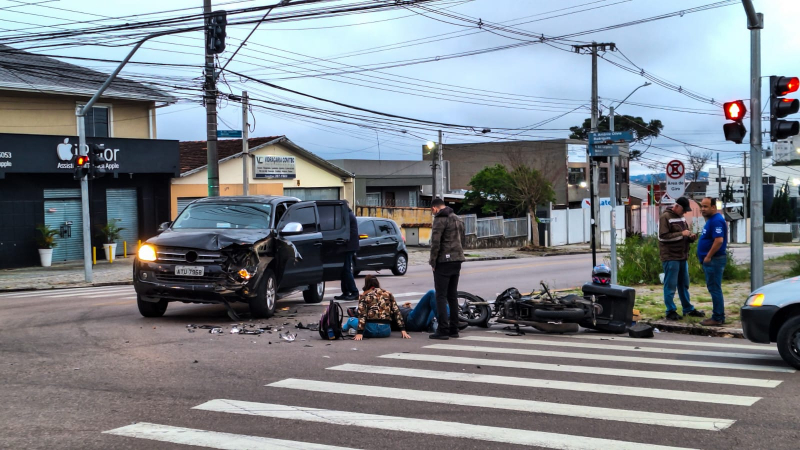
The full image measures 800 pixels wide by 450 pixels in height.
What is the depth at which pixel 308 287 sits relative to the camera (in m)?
15.2

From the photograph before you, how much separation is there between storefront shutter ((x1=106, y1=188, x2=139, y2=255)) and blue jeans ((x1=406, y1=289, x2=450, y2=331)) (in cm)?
2275

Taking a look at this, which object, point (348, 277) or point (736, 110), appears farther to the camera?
point (348, 277)

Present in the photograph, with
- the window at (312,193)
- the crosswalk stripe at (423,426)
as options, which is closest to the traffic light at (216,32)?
the crosswalk stripe at (423,426)

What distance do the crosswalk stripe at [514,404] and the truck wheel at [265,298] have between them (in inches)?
184

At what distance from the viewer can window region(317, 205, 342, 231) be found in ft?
50.1

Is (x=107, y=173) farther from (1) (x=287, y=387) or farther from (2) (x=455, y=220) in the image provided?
(1) (x=287, y=387)

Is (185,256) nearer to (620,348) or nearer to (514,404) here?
(620,348)

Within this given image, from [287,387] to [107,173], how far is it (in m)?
25.3

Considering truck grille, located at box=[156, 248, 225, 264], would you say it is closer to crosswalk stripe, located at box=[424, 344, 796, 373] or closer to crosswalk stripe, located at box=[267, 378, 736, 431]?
crosswalk stripe, located at box=[424, 344, 796, 373]

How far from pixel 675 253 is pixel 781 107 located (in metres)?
2.74

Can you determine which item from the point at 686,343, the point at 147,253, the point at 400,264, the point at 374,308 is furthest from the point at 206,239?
the point at 400,264

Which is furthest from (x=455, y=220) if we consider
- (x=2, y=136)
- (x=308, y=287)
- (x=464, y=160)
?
(x=464, y=160)

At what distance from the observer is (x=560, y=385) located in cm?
761

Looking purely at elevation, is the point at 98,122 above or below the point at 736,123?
above
